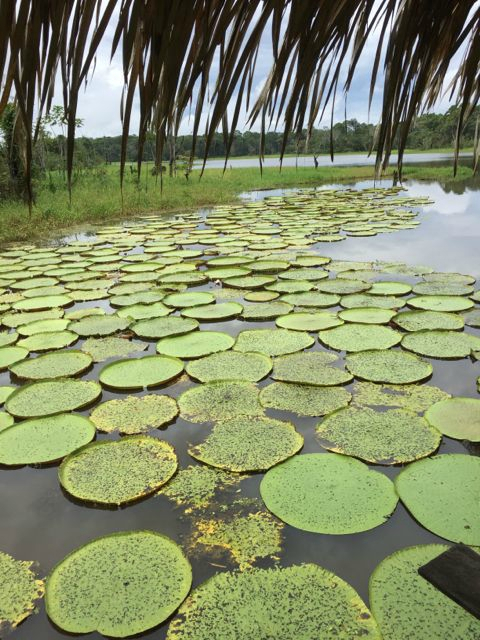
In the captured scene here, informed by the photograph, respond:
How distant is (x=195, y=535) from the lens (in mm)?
1086

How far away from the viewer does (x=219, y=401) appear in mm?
1644

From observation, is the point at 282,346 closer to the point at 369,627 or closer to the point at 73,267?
the point at 369,627

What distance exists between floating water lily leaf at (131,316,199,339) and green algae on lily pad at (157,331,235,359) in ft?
0.19

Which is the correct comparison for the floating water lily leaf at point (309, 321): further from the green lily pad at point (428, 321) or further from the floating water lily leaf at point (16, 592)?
the floating water lily leaf at point (16, 592)

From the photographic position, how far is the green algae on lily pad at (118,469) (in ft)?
3.98

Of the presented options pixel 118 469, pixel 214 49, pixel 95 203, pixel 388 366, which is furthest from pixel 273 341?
pixel 95 203

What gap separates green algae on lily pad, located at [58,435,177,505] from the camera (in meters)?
1.21

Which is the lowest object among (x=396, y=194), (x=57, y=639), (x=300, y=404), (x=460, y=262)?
(x=57, y=639)

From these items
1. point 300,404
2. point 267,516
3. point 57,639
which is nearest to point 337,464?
point 267,516

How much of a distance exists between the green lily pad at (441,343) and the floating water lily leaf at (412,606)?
3.69ft

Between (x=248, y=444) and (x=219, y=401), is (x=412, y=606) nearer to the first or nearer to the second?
(x=248, y=444)

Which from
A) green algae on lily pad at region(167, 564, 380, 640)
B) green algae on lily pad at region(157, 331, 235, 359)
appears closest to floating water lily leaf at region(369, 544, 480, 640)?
green algae on lily pad at region(167, 564, 380, 640)

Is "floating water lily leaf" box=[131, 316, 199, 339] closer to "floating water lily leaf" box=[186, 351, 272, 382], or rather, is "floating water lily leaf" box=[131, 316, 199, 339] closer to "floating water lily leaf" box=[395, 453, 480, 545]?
"floating water lily leaf" box=[186, 351, 272, 382]

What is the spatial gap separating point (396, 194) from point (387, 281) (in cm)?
668
